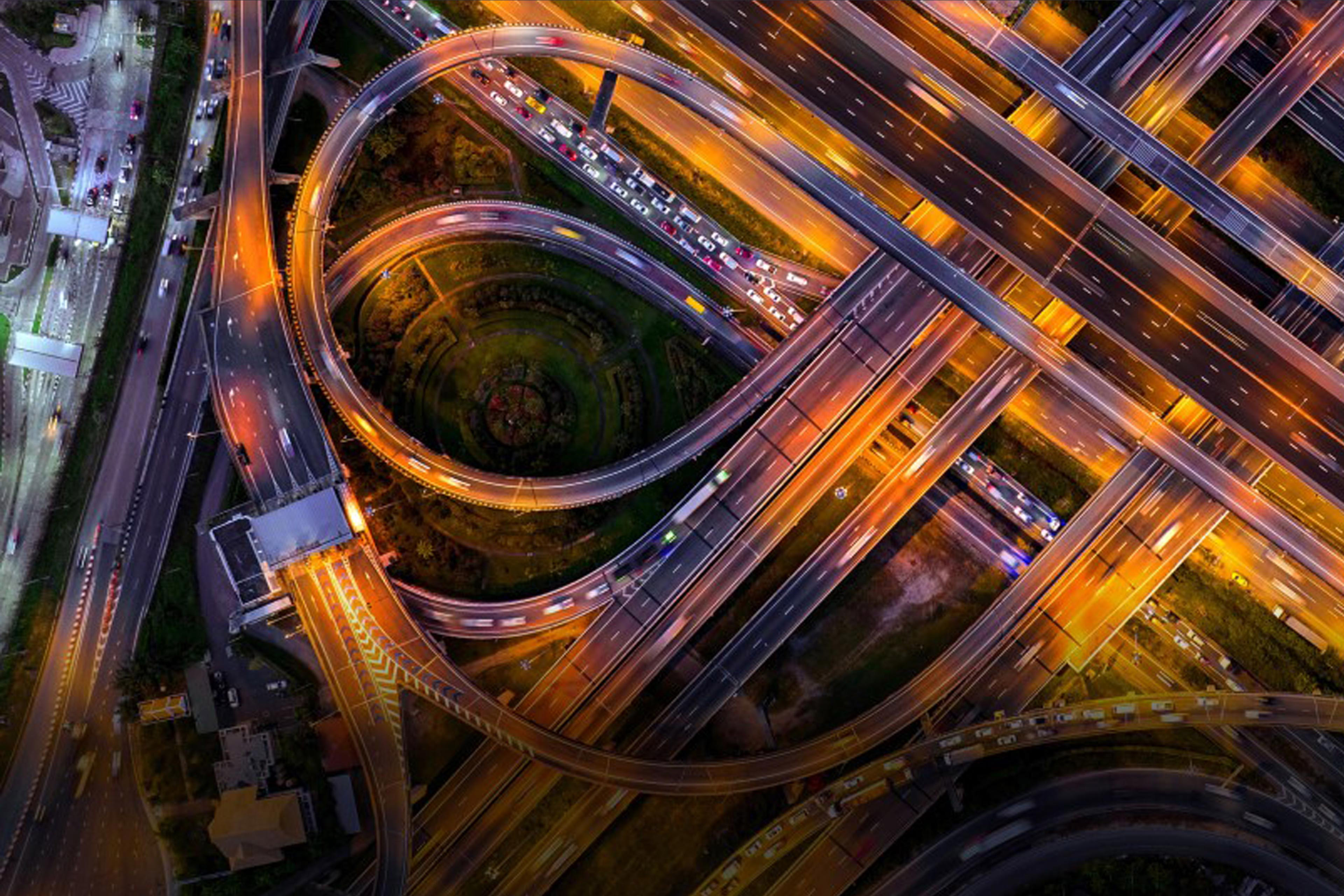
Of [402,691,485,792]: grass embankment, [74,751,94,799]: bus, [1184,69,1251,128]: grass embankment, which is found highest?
[74,751,94,799]: bus

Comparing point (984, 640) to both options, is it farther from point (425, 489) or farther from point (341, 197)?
point (341, 197)

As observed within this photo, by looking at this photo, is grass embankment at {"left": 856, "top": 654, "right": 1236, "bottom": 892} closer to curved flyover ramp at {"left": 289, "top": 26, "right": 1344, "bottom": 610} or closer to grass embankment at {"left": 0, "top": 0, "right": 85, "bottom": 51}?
curved flyover ramp at {"left": 289, "top": 26, "right": 1344, "bottom": 610}

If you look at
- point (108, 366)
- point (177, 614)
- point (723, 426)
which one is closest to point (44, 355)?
point (108, 366)

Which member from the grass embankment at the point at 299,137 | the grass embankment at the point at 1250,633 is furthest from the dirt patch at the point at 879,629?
the grass embankment at the point at 299,137

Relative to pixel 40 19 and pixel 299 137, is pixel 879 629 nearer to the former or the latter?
pixel 299 137

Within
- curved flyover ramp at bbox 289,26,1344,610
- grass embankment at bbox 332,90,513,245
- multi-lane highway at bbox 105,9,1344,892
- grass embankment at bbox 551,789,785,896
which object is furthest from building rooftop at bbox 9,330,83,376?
grass embankment at bbox 551,789,785,896

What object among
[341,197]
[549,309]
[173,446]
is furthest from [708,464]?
[173,446]
